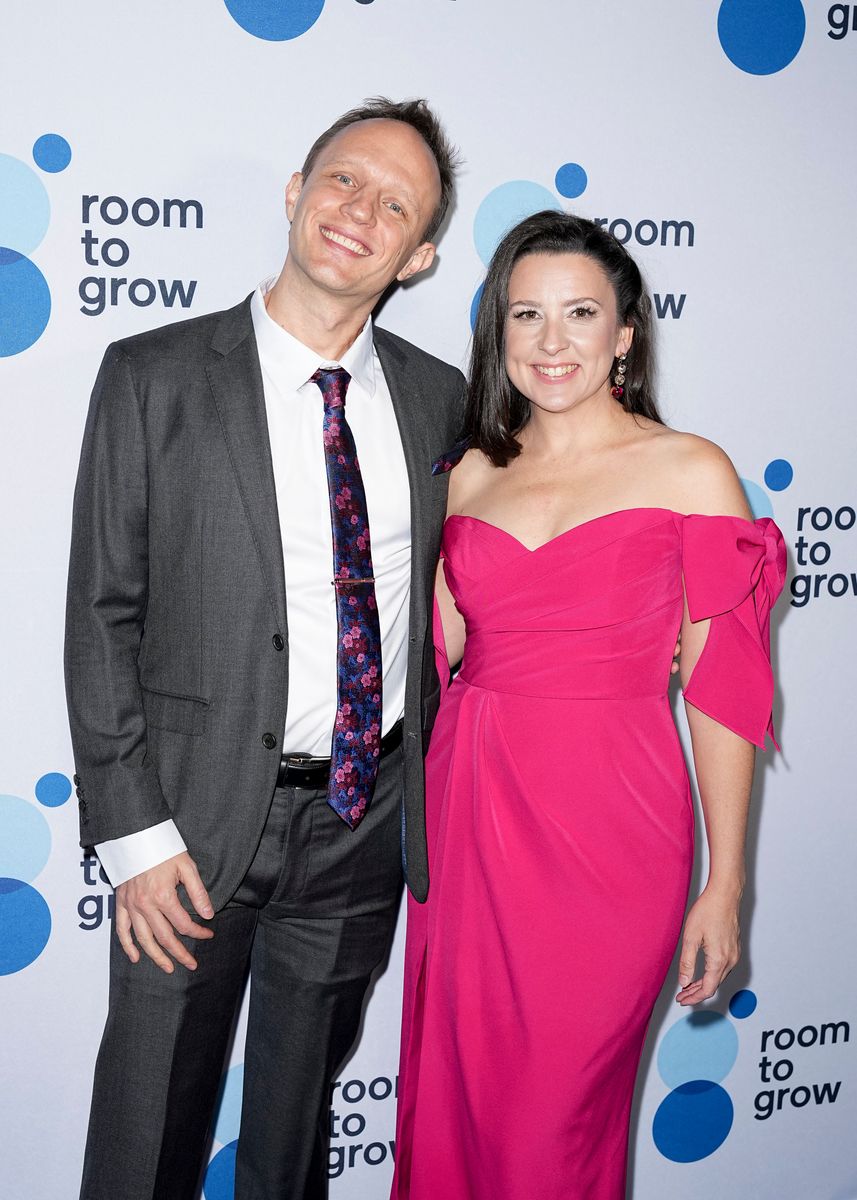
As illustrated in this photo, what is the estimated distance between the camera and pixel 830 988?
2.67 meters

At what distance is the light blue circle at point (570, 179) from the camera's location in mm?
2170

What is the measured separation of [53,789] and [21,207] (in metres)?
1.00

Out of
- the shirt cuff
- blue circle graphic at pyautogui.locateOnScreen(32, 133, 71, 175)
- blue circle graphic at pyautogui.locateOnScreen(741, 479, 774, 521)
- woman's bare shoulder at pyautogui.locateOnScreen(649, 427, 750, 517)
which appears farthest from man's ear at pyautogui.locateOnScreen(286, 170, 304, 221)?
blue circle graphic at pyautogui.locateOnScreen(741, 479, 774, 521)

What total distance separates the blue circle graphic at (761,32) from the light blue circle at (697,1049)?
2.01 m

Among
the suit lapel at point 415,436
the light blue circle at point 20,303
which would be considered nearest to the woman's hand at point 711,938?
the suit lapel at point 415,436

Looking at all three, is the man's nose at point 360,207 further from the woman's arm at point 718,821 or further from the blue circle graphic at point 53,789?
the blue circle graphic at point 53,789

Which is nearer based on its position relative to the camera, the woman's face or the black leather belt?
the black leather belt

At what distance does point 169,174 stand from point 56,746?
39.9 inches

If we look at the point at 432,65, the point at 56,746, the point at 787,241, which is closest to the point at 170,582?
the point at 56,746

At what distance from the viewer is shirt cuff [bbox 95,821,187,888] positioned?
1.64m

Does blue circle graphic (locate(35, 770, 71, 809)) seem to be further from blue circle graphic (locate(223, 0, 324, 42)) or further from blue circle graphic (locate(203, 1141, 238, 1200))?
blue circle graphic (locate(223, 0, 324, 42))

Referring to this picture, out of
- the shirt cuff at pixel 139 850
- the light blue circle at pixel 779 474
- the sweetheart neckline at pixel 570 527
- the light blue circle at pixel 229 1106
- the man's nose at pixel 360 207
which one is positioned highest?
the man's nose at pixel 360 207

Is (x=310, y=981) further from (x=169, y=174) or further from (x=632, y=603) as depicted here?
(x=169, y=174)

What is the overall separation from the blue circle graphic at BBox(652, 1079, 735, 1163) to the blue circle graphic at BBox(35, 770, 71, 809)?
151 cm
